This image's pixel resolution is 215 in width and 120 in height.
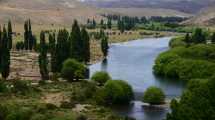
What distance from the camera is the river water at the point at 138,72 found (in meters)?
75.4

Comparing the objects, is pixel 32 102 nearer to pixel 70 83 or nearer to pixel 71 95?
pixel 71 95

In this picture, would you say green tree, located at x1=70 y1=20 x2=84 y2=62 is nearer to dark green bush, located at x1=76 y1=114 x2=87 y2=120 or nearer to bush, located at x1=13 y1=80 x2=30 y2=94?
bush, located at x1=13 y1=80 x2=30 y2=94

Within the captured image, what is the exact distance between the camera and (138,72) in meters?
112

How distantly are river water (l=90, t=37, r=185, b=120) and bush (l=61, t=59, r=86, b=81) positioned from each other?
8371 mm

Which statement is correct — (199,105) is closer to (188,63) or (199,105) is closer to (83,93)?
(83,93)

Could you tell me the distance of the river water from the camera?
75375 millimetres

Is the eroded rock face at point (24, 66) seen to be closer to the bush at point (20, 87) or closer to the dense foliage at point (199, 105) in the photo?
the bush at point (20, 87)

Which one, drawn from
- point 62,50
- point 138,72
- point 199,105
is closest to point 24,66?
point 62,50

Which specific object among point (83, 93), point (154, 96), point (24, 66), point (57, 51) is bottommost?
point (24, 66)

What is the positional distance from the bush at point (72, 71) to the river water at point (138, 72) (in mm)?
8371

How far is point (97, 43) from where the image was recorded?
171375mm

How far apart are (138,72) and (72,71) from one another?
17962 millimetres

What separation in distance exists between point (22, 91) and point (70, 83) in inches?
548

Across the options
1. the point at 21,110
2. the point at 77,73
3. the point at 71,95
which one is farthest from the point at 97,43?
the point at 21,110
